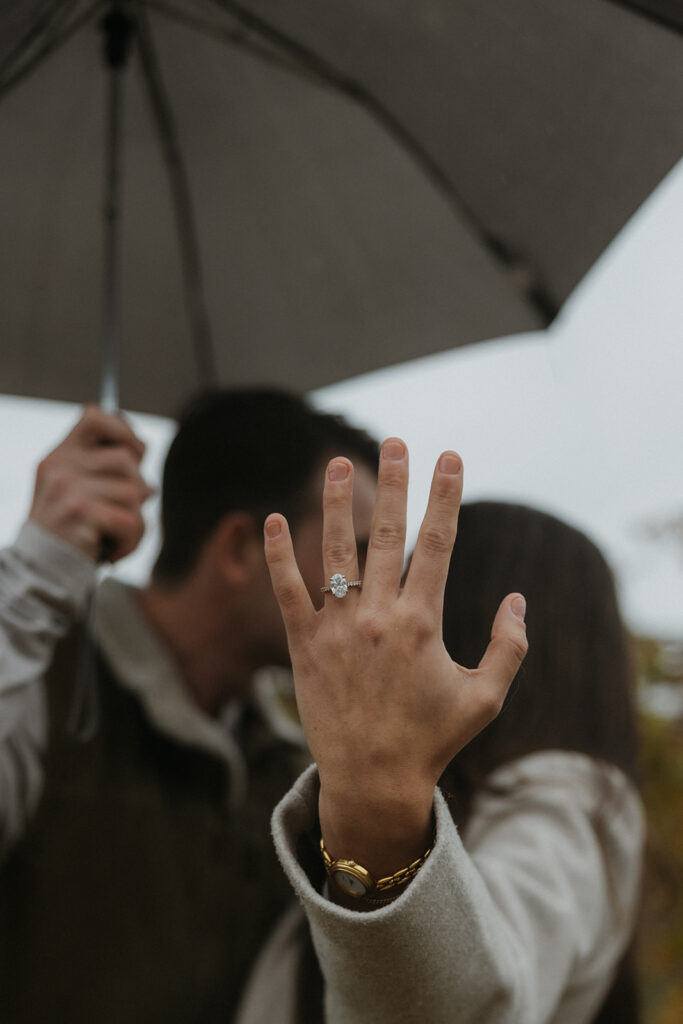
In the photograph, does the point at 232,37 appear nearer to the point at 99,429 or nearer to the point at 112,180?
the point at 112,180

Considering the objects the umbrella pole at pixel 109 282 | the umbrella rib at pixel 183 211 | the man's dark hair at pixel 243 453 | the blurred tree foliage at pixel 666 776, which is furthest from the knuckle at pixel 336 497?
the blurred tree foliage at pixel 666 776

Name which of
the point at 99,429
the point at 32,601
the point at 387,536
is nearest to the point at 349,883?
the point at 387,536

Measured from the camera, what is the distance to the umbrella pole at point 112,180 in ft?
4.28

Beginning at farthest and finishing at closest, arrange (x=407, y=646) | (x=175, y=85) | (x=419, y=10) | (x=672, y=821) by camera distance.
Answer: (x=672, y=821) → (x=175, y=85) → (x=419, y=10) → (x=407, y=646)

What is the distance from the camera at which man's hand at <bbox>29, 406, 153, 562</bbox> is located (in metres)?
1.20

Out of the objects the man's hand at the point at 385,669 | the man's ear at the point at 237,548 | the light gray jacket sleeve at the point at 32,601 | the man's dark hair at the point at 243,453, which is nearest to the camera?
the man's hand at the point at 385,669

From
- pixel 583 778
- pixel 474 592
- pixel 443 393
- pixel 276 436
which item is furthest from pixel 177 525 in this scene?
pixel 474 592

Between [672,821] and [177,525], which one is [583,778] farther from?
[672,821]

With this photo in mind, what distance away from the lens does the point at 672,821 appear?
336 cm

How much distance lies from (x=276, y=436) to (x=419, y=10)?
68 cm

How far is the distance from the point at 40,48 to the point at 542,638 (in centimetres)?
109

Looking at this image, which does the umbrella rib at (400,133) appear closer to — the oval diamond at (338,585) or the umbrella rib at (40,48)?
the umbrella rib at (40,48)

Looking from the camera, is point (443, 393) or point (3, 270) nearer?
point (443, 393)

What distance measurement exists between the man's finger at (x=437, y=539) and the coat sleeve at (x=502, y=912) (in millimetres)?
190
